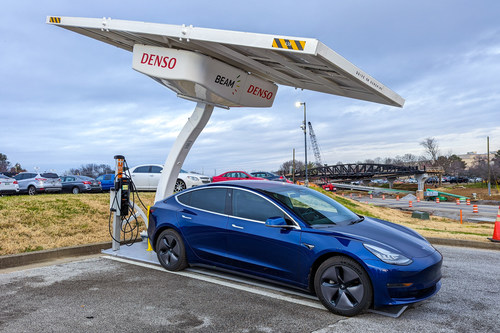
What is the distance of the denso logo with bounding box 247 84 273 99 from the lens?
8.13 m

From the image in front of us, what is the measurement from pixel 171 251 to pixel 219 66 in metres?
3.59

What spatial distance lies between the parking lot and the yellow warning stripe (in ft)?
10.9

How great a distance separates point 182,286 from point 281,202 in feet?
5.98

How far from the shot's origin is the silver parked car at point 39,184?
18.9 m

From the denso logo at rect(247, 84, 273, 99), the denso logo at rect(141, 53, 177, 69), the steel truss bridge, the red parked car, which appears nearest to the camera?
the denso logo at rect(141, 53, 177, 69)

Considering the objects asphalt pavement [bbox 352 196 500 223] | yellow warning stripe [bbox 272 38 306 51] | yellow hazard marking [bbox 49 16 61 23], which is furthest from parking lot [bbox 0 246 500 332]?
asphalt pavement [bbox 352 196 500 223]

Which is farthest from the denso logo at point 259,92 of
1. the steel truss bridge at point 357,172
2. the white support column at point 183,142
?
the steel truss bridge at point 357,172

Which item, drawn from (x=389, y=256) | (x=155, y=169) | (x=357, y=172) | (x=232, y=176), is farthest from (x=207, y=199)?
(x=357, y=172)

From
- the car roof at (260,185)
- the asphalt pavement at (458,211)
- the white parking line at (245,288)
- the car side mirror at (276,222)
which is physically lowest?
the asphalt pavement at (458,211)

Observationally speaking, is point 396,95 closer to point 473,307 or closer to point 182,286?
point 473,307

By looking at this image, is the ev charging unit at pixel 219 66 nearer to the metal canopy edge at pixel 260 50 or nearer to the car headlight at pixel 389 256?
the metal canopy edge at pixel 260 50

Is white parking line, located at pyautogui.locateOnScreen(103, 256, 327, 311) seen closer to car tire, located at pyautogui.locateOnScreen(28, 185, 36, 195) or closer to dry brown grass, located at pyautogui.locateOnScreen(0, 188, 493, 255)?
dry brown grass, located at pyautogui.locateOnScreen(0, 188, 493, 255)

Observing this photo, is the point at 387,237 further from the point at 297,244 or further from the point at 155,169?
the point at 155,169

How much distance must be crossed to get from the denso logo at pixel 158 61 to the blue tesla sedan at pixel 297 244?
2.57m
